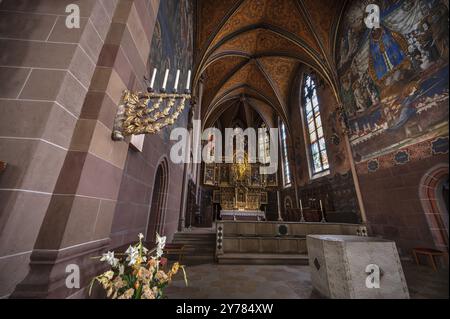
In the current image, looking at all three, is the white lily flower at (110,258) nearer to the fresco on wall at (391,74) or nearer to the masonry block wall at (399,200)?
the fresco on wall at (391,74)

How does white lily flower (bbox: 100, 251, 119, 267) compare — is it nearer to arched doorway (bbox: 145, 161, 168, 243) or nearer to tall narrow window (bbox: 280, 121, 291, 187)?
arched doorway (bbox: 145, 161, 168, 243)

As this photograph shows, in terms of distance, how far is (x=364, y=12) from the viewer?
675 centimetres

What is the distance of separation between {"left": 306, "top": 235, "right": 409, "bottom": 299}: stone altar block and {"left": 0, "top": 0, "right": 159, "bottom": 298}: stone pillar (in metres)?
2.96

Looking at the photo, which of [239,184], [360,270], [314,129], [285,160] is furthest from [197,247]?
[285,160]

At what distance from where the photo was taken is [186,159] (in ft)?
24.6

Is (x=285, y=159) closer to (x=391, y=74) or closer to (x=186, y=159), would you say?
(x=391, y=74)

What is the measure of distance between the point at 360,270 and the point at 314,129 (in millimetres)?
9976

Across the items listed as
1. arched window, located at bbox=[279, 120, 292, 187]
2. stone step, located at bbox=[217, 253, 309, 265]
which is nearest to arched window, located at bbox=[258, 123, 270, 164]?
arched window, located at bbox=[279, 120, 292, 187]

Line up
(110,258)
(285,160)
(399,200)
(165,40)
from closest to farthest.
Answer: (110,258)
(165,40)
(399,200)
(285,160)

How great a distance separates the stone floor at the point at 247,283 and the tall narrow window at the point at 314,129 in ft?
24.0

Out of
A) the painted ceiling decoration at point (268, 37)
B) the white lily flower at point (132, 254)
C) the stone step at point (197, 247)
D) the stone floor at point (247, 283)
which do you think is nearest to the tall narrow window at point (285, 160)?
the painted ceiling decoration at point (268, 37)
